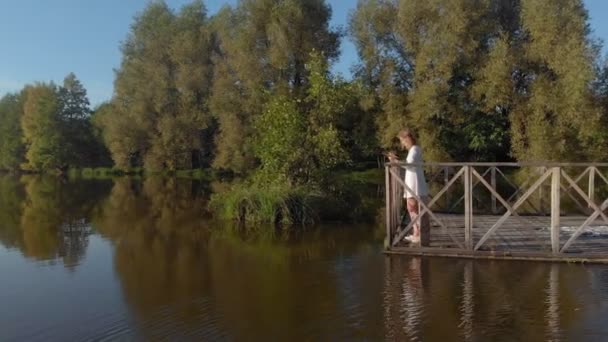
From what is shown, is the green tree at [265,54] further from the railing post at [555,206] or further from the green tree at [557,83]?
the railing post at [555,206]

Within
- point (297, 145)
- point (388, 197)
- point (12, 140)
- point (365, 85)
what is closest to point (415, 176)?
point (388, 197)

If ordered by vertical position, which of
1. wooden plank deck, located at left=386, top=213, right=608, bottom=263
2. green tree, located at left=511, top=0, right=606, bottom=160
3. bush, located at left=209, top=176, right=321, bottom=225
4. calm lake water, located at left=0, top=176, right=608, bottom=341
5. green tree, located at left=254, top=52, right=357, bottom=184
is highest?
green tree, located at left=511, top=0, right=606, bottom=160

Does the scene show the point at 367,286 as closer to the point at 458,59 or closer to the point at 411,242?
the point at 411,242

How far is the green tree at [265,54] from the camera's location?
33.9m

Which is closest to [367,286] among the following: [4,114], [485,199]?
[485,199]

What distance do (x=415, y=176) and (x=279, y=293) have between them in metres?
3.94

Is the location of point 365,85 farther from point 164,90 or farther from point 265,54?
point 164,90

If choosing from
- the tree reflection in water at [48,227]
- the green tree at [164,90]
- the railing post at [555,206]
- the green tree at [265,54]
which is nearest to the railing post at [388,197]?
the railing post at [555,206]

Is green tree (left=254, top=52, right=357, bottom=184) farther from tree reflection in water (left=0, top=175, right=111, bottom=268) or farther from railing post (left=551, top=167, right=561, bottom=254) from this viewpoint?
railing post (left=551, top=167, right=561, bottom=254)

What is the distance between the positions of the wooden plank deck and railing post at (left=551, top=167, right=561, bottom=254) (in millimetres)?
229

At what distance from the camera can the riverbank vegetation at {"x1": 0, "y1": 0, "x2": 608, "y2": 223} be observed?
1952 cm

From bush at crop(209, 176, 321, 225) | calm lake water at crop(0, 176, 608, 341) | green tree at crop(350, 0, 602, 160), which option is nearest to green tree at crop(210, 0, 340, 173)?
green tree at crop(350, 0, 602, 160)

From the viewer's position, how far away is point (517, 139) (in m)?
28.8

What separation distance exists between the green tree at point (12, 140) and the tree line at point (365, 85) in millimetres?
30962
